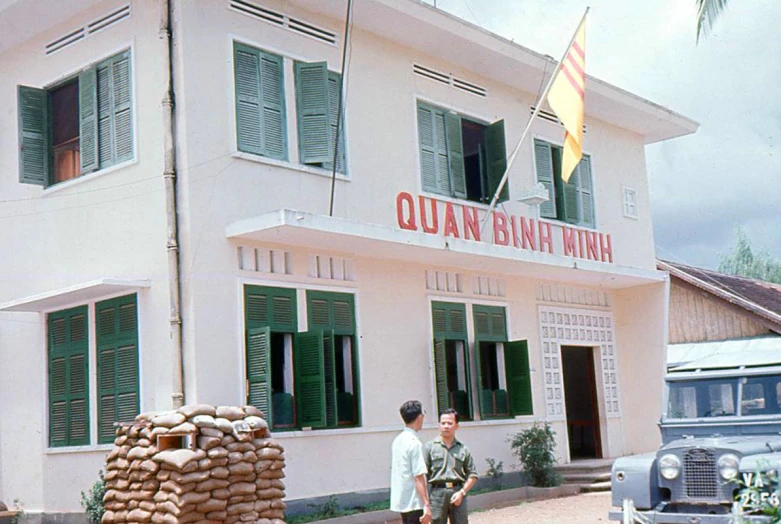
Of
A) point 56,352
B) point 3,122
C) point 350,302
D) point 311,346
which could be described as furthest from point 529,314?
point 3,122

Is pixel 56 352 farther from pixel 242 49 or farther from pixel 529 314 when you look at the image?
pixel 529 314

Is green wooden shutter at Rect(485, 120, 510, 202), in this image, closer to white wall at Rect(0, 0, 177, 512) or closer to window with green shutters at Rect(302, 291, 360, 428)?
window with green shutters at Rect(302, 291, 360, 428)

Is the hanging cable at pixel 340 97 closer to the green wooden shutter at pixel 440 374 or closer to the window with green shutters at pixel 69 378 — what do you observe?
the green wooden shutter at pixel 440 374

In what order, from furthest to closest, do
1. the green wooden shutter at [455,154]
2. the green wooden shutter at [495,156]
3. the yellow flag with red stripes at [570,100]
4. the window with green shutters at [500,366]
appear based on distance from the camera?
the green wooden shutter at [495,156]
the window with green shutters at [500,366]
the green wooden shutter at [455,154]
the yellow flag with red stripes at [570,100]

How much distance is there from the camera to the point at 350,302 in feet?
43.4

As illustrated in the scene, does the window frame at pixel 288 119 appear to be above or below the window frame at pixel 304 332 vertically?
above

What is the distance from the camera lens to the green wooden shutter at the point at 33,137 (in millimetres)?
13188

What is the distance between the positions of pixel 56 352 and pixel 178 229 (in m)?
2.68

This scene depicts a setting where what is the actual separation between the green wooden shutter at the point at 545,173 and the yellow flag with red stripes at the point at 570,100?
2439 millimetres

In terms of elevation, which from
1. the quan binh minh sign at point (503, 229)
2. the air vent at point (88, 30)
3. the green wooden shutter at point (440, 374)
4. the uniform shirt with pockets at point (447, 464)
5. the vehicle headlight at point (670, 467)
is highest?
the air vent at point (88, 30)

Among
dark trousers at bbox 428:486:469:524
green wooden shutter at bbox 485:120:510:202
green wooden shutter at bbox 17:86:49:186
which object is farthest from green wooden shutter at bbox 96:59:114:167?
dark trousers at bbox 428:486:469:524

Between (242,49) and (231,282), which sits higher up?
(242,49)

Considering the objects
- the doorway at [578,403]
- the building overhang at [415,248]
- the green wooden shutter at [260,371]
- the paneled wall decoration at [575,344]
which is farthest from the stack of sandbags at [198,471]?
the doorway at [578,403]

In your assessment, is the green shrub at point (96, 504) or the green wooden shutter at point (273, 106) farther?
the green wooden shutter at point (273, 106)
